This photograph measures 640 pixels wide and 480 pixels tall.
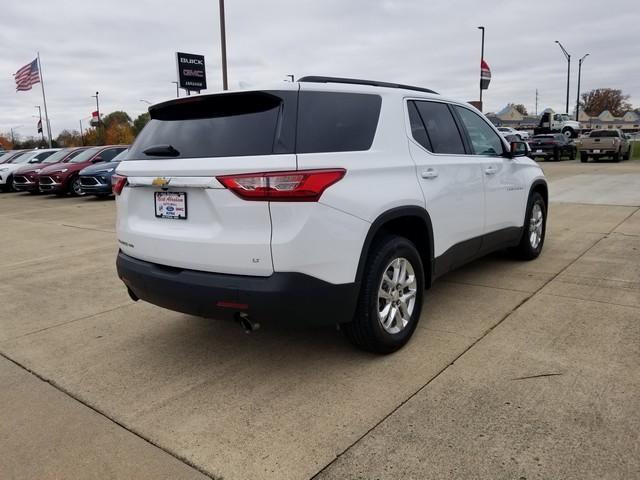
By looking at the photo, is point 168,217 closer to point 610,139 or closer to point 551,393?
point 551,393

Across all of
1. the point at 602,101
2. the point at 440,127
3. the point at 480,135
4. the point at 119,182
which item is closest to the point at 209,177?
the point at 119,182

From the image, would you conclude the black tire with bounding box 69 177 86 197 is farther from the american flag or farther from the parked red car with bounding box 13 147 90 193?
the american flag

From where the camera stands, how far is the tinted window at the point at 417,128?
155 inches

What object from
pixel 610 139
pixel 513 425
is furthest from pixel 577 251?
pixel 610 139

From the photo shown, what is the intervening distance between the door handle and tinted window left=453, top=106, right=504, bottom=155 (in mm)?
939

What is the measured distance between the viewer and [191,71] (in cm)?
2100

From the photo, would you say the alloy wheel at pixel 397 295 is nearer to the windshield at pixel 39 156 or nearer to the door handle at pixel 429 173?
the door handle at pixel 429 173

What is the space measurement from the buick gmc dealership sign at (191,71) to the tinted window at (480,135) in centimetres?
1731

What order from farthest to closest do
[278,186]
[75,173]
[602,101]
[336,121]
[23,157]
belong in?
[602,101]
[23,157]
[75,173]
[336,121]
[278,186]

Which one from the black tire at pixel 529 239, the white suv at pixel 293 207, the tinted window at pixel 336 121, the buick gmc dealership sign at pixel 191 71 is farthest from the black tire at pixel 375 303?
the buick gmc dealership sign at pixel 191 71

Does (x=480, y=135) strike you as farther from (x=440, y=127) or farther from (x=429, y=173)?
(x=429, y=173)

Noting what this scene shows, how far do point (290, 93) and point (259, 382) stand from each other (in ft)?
5.87

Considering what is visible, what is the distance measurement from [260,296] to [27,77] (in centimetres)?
3529

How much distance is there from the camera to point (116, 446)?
2738 millimetres
